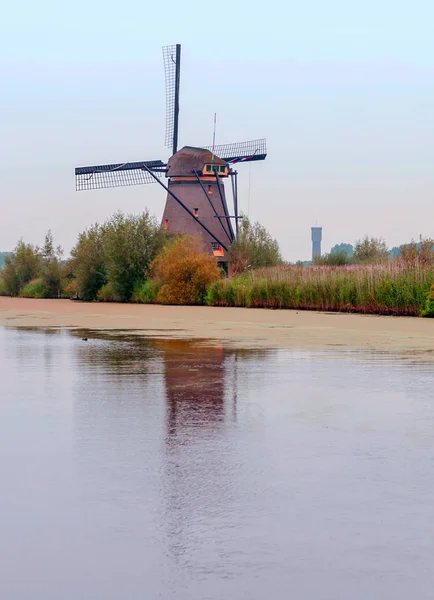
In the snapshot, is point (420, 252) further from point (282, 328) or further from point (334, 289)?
point (282, 328)

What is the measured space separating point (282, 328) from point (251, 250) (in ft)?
119

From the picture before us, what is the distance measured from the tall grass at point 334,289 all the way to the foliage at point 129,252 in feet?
30.1

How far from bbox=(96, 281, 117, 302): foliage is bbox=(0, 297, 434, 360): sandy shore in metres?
20.5

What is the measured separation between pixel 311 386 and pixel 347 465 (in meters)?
5.91

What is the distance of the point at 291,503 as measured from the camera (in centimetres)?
678

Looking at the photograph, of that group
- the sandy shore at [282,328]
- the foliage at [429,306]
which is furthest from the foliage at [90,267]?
the foliage at [429,306]

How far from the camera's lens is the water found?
5184 millimetres

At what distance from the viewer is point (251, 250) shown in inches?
2584

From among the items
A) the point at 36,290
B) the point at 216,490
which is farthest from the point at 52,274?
the point at 216,490

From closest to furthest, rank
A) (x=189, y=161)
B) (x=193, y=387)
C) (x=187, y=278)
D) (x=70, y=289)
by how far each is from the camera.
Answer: (x=193, y=387)
(x=187, y=278)
(x=189, y=161)
(x=70, y=289)

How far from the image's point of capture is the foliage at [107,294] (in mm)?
60938

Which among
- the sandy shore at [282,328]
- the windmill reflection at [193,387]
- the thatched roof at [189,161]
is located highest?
the thatched roof at [189,161]

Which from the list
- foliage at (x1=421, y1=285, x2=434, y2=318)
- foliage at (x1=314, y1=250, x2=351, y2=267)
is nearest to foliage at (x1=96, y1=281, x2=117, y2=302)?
foliage at (x1=314, y1=250, x2=351, y2=267)

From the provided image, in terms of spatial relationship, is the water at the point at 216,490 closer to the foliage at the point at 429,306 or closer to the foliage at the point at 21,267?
the foliage at the point at 429,306
